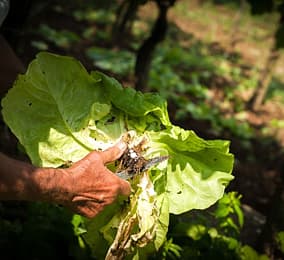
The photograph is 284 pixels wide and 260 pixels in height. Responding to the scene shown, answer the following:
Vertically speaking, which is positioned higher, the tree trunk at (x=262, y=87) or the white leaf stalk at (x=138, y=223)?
the white leaf stalk at (x=138, y=223)

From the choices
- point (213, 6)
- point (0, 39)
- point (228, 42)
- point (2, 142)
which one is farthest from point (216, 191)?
point (213, 6)

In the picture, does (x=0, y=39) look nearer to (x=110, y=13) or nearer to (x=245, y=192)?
(x=245, y=192)

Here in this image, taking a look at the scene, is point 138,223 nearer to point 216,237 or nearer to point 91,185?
point 91,185

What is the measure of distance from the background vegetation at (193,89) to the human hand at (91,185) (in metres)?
0.70

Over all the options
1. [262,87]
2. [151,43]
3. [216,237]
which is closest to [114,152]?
[216,237]

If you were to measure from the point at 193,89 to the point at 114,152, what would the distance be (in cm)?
659

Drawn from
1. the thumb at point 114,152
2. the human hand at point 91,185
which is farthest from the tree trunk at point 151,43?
the human hand at point 91,185

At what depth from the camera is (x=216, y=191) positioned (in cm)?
234

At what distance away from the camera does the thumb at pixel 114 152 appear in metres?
2.15

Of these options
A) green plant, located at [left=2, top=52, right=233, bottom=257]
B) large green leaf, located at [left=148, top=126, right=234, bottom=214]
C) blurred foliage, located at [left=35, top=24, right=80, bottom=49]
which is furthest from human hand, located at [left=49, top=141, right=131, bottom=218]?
blurred foliage, located at [left=35, top=24, right=80, bottom=49]

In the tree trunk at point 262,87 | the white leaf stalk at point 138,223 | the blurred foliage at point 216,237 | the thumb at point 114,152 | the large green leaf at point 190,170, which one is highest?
the thumb at point 114,152

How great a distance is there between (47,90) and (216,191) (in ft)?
2.80

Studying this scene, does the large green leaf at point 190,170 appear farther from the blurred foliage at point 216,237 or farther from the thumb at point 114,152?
the blurred foliage at point 216,237

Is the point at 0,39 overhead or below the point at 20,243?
overhead
